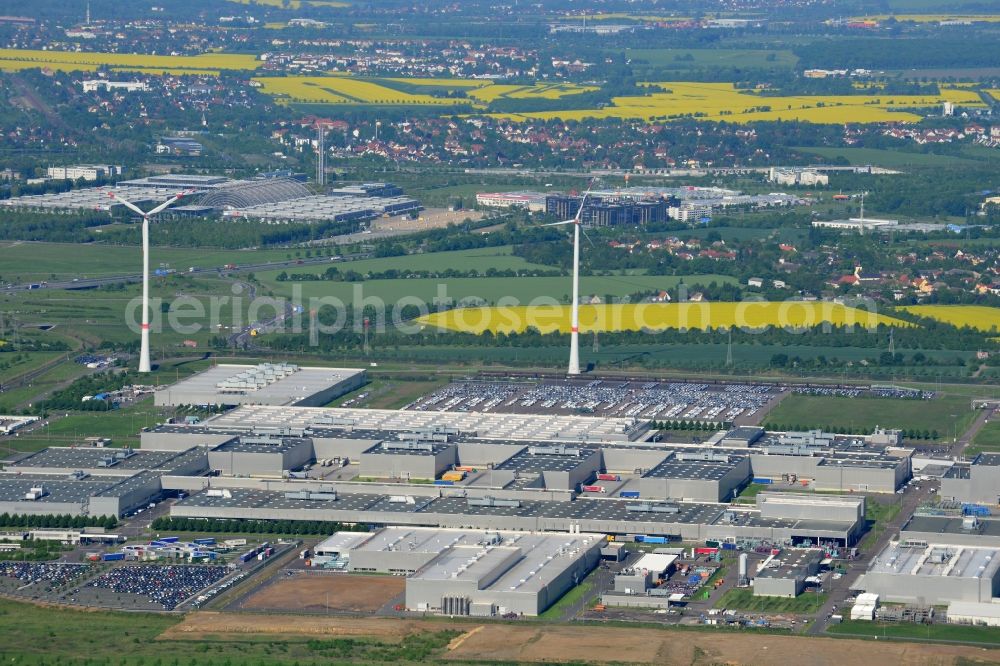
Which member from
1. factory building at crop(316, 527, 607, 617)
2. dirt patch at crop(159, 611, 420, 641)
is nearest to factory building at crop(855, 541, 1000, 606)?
factory building at crop(316, 527, 607, 617)

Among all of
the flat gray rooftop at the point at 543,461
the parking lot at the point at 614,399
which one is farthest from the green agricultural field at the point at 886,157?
the flat gray rooftop at the point at 543,461

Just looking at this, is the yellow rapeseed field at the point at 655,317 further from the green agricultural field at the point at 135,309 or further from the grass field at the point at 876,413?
the grass field at the point at 876,413

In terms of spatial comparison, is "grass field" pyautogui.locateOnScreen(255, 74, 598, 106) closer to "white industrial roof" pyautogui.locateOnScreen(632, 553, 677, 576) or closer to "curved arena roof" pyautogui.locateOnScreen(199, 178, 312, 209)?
"curved arena roof" pyautogui.locateOnScreen(199, 178, 312, 209)

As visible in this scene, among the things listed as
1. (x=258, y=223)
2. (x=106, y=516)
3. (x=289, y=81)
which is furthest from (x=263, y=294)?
(x=289, y=81)

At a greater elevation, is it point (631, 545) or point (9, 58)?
point (9, 58)

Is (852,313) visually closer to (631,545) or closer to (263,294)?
(263,294)
